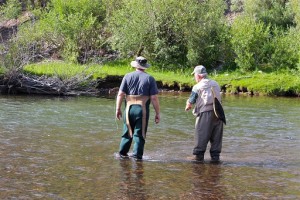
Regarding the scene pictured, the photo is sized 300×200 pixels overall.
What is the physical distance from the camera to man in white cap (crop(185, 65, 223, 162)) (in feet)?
40.5

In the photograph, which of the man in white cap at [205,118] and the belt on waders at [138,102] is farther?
the man in white cap at [205,118]

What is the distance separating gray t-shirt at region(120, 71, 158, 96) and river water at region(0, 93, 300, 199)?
61.0 inches

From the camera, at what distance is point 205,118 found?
40.5ft

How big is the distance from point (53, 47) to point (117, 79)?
37.3 feet

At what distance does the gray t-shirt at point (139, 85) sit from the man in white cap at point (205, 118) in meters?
0.88

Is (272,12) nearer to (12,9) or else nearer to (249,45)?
(249,45)

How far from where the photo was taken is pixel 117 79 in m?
35.8

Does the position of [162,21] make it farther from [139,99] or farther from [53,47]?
[139,99]

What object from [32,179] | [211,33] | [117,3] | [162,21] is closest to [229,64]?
[211,33]

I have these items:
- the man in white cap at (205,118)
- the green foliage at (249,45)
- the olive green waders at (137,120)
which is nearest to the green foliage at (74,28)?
the green foliage at (249,45)

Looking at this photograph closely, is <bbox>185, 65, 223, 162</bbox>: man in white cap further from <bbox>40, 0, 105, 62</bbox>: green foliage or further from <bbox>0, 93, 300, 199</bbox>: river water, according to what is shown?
<bbox>40, 0, 105, 62</bbox>: green foliage

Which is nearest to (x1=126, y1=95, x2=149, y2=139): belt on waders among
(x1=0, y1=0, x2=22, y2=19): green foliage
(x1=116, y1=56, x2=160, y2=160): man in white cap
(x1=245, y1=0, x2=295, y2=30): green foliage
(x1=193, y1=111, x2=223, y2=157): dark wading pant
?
(x1=116, y1=56, x2=160, y2=160): man in white cap

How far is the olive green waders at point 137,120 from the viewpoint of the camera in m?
12.2

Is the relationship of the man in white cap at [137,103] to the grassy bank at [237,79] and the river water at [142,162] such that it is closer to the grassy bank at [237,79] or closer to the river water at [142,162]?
the river water at [142,162]
